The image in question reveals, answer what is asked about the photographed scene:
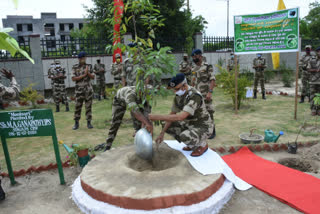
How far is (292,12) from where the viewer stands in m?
5.91

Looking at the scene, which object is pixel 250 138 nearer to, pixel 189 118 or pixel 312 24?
pixel 189 118

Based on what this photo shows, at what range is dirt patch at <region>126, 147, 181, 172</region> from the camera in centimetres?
338

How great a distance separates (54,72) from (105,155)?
20.4 feet

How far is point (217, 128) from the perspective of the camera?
19.6 ft

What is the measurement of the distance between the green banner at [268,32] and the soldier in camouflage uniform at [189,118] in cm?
382

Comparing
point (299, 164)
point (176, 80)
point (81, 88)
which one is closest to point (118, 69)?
point (81, 88)

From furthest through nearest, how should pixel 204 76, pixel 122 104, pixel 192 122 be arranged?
1. pixel 204 76
2. pixel 122 104
3. pixel 192 122

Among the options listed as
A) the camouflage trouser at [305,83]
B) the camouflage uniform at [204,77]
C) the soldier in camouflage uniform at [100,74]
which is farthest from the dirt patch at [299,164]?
the soldier in camouflage uniform at [100,74]

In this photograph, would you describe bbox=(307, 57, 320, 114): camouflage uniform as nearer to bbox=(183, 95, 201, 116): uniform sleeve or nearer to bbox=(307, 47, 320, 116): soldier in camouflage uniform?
bbox=(307, 47, 320, 116): soldier in camouflage uniform

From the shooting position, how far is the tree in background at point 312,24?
2733 centimetres

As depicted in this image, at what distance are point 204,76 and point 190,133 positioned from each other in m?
2.27

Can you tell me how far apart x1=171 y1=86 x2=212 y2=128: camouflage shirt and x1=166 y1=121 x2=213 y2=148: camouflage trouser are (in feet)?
0.25

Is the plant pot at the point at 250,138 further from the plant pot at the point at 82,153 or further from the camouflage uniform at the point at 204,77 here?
the plant pot at the point at 82,153

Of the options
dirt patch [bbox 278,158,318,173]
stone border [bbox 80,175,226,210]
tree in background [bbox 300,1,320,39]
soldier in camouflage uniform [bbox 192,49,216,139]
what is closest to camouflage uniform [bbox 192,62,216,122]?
soldier in camouflage uniform [bbox 192,49,216,139]
